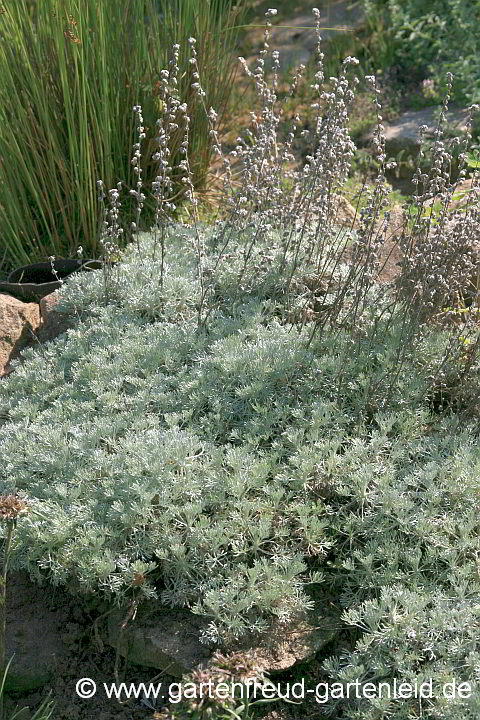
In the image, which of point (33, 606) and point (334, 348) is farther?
point (334, 348)

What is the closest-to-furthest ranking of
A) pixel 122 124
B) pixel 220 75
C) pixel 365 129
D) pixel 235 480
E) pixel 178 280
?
1. pixel 235 480
2. pixel 178 280
3. pixel 122 124
4. pixel 220 75
5. pixel 365 129

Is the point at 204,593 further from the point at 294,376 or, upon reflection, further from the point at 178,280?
Result: the point at 178,280

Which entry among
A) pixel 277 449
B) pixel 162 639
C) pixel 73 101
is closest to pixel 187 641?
pixel 162 639

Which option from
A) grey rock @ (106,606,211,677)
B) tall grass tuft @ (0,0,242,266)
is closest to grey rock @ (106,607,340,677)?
grey rock @ (106,606,211,677)

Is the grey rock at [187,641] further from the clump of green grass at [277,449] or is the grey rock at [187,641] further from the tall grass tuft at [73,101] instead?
the tall grass tuft at [73,101]

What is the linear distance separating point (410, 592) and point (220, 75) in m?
4.25

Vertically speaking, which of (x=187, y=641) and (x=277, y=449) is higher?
(x=277, y=449)

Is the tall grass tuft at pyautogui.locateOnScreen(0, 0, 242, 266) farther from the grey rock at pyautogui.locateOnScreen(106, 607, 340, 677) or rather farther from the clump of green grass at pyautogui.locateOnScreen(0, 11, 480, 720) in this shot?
the grey rock at pyautogui.locateOnScreen(106, 607, 340, 677)

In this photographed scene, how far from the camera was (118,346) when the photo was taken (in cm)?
376

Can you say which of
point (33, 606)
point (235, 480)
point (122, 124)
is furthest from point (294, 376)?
point (122, 124)

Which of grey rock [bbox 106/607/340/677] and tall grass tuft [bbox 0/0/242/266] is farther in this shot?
tall grass tuft [bbox 0/0/242/266]

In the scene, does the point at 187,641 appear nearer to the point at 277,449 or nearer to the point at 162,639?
the point at 162,639

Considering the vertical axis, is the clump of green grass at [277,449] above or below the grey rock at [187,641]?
above

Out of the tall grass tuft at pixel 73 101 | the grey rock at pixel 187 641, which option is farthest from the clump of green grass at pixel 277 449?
the tall grass tuft at pixel 73 101
